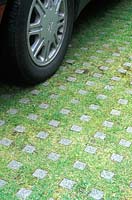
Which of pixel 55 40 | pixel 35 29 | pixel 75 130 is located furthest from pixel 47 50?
pixel 75 130

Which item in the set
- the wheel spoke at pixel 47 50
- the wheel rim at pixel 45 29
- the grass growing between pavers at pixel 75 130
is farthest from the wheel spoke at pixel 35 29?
the grass growing between pavers at pixel 75 130

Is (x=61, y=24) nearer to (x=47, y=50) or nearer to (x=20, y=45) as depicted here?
(x=47, y=50)

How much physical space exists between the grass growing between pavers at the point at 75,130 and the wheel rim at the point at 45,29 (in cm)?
20

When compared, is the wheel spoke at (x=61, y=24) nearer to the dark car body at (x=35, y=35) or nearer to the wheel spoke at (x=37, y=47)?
the dark car body at (x=35, y=35)

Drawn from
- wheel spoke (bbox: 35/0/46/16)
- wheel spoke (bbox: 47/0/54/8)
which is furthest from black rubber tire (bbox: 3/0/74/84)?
wheel spoke (bbox: 47/0/54/8)

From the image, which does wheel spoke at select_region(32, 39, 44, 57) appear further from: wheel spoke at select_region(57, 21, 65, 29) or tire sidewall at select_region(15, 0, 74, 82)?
wheel spoke at select_region(57, 21, 65, 29)

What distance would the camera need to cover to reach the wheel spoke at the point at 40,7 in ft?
8.96

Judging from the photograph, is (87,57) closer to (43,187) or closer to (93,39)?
(93,39)

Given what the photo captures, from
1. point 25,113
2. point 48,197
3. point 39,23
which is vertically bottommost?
point 48,197

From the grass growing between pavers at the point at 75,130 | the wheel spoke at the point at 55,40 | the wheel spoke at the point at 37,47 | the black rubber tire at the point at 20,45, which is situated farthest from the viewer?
the wheel spoke at the point at 55,40

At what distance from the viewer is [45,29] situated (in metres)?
2.85

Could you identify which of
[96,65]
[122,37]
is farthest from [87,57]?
[122,37]

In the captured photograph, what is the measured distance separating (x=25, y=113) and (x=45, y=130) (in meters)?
0.22

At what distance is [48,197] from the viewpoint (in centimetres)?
215
